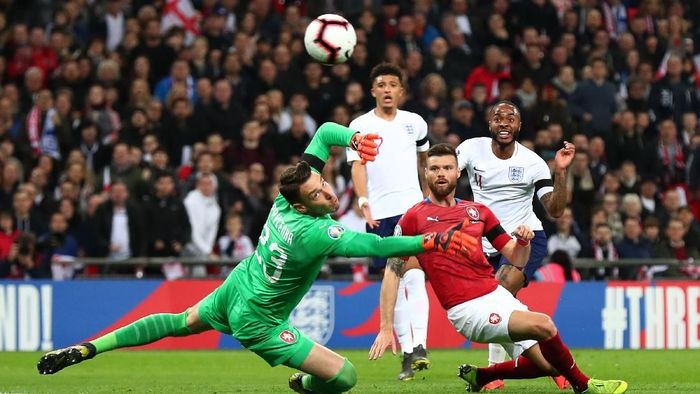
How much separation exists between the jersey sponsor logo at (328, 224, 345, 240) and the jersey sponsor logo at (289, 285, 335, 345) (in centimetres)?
793

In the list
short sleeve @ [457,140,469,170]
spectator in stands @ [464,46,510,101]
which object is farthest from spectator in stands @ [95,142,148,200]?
short sleeve @ [457,140,469,170]

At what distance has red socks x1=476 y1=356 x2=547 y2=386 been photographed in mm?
10469

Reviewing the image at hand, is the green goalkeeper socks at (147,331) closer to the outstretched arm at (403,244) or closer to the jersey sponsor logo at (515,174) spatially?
the outstretched arm at (403,244)

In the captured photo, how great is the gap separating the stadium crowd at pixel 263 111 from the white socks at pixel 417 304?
5.55m

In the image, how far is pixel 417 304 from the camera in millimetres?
12219

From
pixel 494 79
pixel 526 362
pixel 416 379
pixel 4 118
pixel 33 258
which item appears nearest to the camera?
pixel 526 362

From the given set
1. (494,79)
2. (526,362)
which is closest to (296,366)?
(526,362)

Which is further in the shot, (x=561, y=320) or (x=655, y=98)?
(x=655, y=98)

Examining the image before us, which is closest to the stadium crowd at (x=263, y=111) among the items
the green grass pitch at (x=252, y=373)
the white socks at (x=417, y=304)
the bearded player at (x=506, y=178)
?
the green grass pitch at (x=252, y=373)

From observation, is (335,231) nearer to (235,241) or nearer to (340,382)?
(340,382)

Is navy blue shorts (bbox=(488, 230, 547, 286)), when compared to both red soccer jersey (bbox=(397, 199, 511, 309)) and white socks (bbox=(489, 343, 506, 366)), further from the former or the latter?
red soccer jersey (bbox=(397, 199, 511, 309))

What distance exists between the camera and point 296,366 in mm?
9617

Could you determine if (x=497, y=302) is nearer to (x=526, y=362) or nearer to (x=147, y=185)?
(x=526, y=362)

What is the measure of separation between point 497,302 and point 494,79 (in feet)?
37.8
